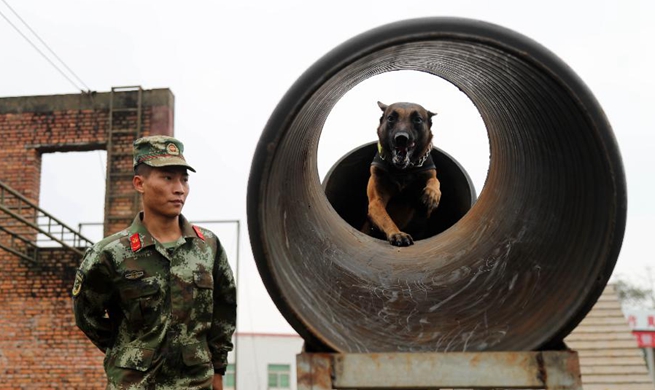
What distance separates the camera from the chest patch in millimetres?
2865

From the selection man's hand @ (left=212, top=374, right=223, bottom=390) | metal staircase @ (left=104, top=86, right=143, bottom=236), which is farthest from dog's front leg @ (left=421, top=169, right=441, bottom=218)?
metal staircase @ (left=104, top=86, right=143, bottom=236)

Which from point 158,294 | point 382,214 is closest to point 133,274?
point 158,294

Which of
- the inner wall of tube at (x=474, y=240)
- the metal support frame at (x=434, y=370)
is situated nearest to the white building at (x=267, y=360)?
the inner wall of tube at (x=474, y=240)

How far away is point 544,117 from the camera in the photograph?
313 centimetres

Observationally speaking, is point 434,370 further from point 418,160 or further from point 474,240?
point 418,160

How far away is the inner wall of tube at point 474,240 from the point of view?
2.67 m

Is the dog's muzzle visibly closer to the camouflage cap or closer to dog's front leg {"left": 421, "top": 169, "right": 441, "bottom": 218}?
dog's front leg {"left": 421, "top": 169, "right": 441, "bottom": 218}

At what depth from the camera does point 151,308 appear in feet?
9.37

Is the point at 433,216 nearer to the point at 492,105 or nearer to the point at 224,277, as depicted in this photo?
the point at 492,105

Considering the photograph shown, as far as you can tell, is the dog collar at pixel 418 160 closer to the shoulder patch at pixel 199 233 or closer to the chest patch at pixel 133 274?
the shoulder patch at pixel 199 233

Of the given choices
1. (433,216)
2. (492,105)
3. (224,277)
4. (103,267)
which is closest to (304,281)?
(224,277)

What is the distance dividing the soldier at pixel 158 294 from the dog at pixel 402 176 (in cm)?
145

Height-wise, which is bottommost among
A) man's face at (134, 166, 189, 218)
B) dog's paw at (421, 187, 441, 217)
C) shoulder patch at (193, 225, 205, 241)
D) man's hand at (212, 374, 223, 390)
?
man's hand at (212, 374, 223, 390)

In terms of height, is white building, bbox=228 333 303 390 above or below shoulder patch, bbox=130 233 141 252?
above
